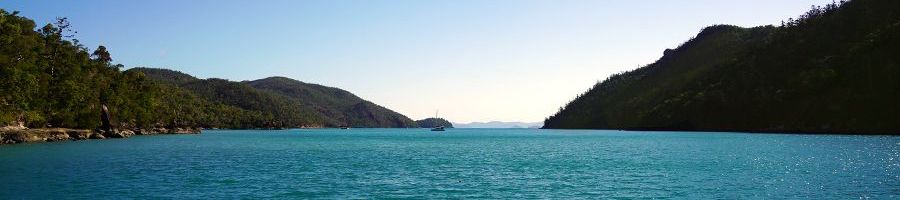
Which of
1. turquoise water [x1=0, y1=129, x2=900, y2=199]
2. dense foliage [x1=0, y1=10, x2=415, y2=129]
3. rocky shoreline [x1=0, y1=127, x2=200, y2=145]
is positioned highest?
dense foliage [x1=0, y1=10, x2=415, y2=129]

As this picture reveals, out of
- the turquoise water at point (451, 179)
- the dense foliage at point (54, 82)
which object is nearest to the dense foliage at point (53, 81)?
the dense foliage at point (54, 82)

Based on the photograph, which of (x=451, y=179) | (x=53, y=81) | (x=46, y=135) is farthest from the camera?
(x=53, y=81)

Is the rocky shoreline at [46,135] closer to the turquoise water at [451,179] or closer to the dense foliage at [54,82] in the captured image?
the dense foliage at [54,82]

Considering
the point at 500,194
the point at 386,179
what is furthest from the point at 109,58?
the point at 500,194

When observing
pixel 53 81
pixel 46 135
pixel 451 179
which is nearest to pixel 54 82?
pixel 53 81

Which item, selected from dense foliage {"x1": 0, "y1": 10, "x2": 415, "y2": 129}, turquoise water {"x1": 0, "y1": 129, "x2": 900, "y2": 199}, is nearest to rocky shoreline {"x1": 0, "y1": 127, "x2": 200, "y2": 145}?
dense foliage {"x1": 0, "y1": 10, "x2": 415, "y2": 129}

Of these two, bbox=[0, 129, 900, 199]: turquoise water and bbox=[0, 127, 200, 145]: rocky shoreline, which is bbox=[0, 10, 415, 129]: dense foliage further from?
bbox=[0, 129, 900, 199]: turquoise water

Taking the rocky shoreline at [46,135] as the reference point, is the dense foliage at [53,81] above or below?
above

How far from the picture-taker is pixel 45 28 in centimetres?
15012

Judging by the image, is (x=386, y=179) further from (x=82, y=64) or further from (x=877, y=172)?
(x=82, y=64)

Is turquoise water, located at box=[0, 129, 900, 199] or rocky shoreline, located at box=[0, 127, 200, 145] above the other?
rocky shoreline, located at box=[0, 127, 200, 145]

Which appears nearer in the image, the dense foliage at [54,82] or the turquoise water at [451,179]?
the turquoise water at [451,179]

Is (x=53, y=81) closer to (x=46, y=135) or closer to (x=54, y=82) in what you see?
(x=54, y=82)

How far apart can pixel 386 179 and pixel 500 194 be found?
1349 cm
